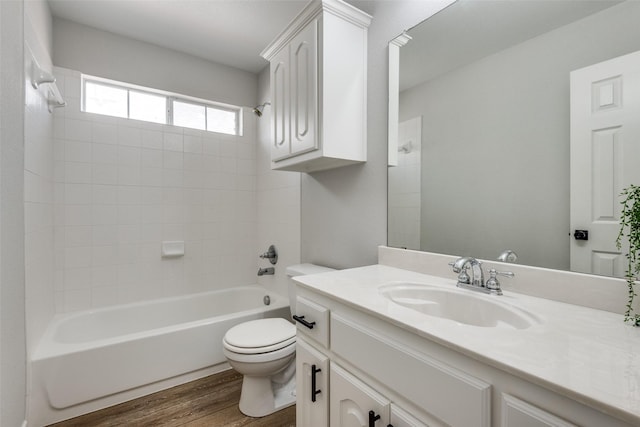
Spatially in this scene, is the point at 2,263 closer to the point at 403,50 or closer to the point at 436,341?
the point at 436,341

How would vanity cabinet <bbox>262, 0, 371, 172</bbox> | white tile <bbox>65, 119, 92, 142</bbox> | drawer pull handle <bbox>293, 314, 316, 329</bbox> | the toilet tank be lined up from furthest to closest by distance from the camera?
white tile <bbox>65, 119, 92, 142</bbox>
the toilet tank
vanity cabinet <bbox>262, 0, 371, 172</bbox>
drawer pull handle <bbox>293, 314, 316, 329</bbox>

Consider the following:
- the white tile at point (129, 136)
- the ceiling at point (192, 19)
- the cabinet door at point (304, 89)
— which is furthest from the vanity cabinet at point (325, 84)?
the white tile at point (129, 136)

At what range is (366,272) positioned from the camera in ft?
4.37

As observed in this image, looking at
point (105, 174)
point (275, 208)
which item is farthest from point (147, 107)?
point (275, 208)

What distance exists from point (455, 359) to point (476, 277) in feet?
1.68

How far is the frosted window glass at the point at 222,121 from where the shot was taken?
2831 mm

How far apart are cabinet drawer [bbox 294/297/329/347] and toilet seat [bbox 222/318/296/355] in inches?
19.8

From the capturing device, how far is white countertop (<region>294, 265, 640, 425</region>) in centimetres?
45

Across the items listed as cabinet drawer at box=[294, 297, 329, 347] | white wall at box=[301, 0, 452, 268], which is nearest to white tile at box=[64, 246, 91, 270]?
white wall at box=[301, 0, 452, 268]

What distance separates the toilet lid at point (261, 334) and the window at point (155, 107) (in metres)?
1.94

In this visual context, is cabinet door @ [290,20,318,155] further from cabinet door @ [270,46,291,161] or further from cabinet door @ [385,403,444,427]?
cabinet door @ [385,403,444,427]

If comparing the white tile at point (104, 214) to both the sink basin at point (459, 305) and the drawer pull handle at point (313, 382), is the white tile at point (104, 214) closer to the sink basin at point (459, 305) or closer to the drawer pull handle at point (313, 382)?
the drawer pull handle at point (313, 382)

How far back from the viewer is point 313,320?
109cm

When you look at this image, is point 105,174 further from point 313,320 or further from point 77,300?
point 313,320
